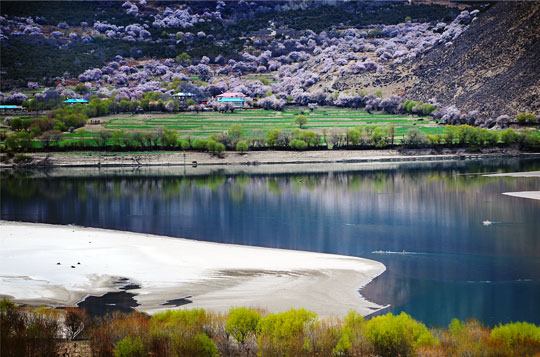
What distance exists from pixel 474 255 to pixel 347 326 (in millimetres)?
16392

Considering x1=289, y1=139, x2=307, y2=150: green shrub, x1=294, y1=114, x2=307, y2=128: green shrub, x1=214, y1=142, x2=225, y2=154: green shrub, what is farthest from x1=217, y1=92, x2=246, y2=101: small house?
x1=289, y1=139, x2=307, y2=150: green shrub

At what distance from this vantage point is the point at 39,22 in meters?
187

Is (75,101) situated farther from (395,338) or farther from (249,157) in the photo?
(395,338)

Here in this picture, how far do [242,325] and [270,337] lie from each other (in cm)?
103

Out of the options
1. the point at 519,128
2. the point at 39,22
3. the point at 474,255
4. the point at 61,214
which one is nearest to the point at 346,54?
the point at 519,128

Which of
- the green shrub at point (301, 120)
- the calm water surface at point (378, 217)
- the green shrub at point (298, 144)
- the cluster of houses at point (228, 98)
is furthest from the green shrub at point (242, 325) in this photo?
the cluster of houses at point (228, 98)

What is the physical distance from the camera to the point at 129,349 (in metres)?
16.7

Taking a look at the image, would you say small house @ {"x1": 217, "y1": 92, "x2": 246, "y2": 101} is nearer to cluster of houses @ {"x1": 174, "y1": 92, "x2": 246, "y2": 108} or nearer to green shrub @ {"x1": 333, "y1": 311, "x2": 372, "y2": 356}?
cluster of houses @ {"x1": 174, "y1": 92, "x2": 246, "y2": 108}

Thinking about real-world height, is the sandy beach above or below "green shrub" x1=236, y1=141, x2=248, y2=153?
below

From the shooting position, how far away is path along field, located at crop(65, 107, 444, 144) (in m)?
93.9

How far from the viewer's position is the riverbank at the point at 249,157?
277 feet

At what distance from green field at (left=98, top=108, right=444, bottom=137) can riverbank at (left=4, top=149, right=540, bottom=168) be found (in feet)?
19.4

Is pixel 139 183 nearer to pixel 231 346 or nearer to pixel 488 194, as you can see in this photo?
pixel 488 194

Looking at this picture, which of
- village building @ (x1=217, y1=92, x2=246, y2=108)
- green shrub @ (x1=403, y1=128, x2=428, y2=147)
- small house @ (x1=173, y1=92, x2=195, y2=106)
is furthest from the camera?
small house @ (x1=173, y1=92, x2=195, y2=106)
